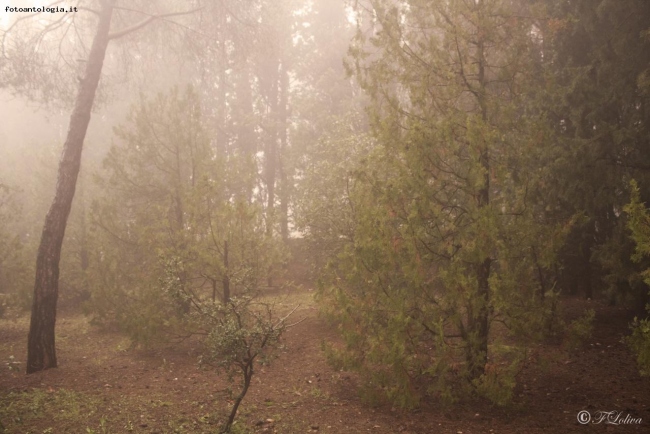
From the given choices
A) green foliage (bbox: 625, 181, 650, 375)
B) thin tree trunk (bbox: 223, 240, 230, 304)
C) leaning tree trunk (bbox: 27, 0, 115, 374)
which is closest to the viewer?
green foliage (bbox: 625, 181, 650, 375)

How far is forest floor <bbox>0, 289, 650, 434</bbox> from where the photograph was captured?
6156 mm

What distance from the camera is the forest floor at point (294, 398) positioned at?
616cm

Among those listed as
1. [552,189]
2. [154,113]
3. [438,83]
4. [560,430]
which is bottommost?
[560,430]

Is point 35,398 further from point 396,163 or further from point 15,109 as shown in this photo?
point 15,109

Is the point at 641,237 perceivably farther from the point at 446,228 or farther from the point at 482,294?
the point at 446,228

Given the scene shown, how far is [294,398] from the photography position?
747 cm

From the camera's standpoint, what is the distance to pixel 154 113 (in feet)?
34.3

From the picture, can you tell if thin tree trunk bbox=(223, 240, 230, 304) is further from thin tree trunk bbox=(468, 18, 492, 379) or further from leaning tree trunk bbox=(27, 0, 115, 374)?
thin tree trunk bbox=(468, 18, 492, 379)

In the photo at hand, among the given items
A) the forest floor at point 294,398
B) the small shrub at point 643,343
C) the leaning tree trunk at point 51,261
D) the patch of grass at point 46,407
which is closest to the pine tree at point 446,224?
the forest floor at point 294,398

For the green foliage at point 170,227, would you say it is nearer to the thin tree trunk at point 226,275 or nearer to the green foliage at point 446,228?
the thin tree trunk at point 226,275

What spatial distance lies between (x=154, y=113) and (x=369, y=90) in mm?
5504

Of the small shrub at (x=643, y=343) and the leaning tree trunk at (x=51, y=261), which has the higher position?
the leaning tree trunk at (x=51, y=261)

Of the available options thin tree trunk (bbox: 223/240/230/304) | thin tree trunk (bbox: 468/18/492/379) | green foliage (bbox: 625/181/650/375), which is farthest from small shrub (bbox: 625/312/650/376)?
thin tree trunk (bbox: 223/240/230/304)

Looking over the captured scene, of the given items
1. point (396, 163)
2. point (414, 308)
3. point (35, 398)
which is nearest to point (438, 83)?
point (396, 163)
